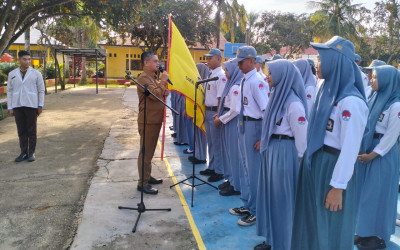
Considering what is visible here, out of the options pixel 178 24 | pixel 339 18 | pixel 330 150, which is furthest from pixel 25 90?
pixel 339 18

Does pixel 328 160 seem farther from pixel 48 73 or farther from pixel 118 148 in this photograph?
pixel 48 73

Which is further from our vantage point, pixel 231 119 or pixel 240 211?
pixel 231 119

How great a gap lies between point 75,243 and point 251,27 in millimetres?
36530

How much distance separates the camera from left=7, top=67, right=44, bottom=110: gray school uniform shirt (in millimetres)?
5867

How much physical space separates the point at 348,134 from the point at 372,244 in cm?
175

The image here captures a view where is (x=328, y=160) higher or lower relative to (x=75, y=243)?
higher

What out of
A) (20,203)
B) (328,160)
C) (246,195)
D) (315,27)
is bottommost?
(20,203)

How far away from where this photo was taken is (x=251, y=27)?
36969 mm

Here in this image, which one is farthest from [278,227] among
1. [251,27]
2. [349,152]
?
[251,27]

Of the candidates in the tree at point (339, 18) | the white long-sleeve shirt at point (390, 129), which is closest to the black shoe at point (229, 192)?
the white long-sleeve shirt at point (390, 129)

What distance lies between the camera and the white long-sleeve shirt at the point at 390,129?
3.11m

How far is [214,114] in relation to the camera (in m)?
5.20

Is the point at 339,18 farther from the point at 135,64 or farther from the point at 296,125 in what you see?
the point at 296,125

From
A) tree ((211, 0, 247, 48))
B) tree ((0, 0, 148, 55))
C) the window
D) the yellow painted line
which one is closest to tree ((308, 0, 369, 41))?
tree ((211, 0, 247, 48))
